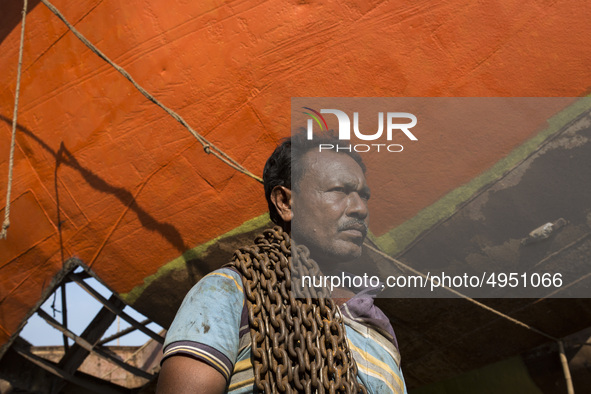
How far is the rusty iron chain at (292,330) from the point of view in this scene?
144 cm

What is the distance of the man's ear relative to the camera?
2.03 m

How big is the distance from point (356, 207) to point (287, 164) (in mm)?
319

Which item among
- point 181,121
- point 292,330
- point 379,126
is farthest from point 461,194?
point 292,330

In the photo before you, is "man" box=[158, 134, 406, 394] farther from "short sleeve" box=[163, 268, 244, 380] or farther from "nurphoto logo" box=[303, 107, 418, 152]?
"nurphoto logo" box=[303, 107, 418, 152]

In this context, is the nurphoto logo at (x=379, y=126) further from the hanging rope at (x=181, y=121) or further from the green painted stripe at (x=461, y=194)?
the hanging rope at (x=181, y=121)

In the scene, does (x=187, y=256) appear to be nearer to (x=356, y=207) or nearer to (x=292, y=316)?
(x=356, y=207)

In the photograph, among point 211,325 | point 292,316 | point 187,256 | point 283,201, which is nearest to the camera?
point 211,325

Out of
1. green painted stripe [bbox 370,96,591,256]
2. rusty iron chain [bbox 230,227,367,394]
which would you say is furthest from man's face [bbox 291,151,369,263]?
green painted stripe [bbox 370,96,591,256]

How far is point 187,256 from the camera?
11.1ft

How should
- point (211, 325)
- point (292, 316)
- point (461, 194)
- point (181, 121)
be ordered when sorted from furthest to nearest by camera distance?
1. point (181, 121)
2. point (461, 194)
3. point (292, 316)
4. point (211, 325)

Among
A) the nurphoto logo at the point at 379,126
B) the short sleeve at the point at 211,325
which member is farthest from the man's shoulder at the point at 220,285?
the nurphoto logo at the point at 379,126

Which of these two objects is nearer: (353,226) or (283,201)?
(353,226)

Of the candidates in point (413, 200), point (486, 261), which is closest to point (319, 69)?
point (413, 200)

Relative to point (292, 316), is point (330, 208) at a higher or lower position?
higher
